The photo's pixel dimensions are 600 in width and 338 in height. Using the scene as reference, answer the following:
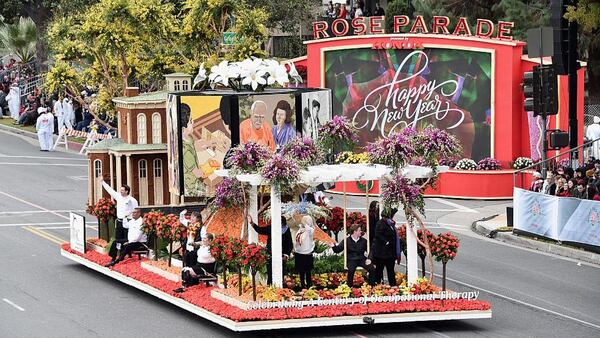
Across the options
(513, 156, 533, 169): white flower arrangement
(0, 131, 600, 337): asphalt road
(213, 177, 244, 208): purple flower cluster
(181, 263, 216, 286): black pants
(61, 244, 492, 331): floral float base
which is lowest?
(0, 131, 600, 337): asphalt road

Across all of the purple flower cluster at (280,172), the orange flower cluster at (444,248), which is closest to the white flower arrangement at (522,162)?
the orange flower cluster at (444,248)

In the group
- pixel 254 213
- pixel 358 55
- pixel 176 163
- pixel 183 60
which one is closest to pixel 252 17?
pixel 183 60

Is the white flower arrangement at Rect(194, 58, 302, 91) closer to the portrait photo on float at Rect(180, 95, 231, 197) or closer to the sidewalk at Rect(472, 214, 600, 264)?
the portrait photo on float at Rect(180, 95, 231, 197)

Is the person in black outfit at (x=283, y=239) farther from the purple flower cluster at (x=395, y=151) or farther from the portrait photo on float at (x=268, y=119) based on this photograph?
the portrait photo on float at (x=268, y=119)

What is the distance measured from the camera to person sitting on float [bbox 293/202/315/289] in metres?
24.6

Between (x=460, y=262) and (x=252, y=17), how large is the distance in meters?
11.3

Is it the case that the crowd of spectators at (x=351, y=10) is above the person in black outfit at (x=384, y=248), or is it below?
above

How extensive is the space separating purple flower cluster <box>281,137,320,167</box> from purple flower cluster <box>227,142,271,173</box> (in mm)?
392

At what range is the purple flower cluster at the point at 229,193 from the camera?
2481 cm

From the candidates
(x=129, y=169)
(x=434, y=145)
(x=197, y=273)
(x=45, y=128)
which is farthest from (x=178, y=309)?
(x=45, y=128)

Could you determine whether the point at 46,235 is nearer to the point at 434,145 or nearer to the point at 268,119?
→ the point at 268,119

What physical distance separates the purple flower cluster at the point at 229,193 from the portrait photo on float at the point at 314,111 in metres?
4.23

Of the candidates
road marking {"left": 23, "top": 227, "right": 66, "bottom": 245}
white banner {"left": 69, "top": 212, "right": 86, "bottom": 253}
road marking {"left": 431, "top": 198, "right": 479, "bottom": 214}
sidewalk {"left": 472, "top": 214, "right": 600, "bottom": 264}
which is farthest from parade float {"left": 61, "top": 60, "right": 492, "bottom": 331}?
road marking {"left": 431, "top": 198, "right": 479, "bottom": 214}

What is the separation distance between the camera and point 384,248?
81.2 ft
